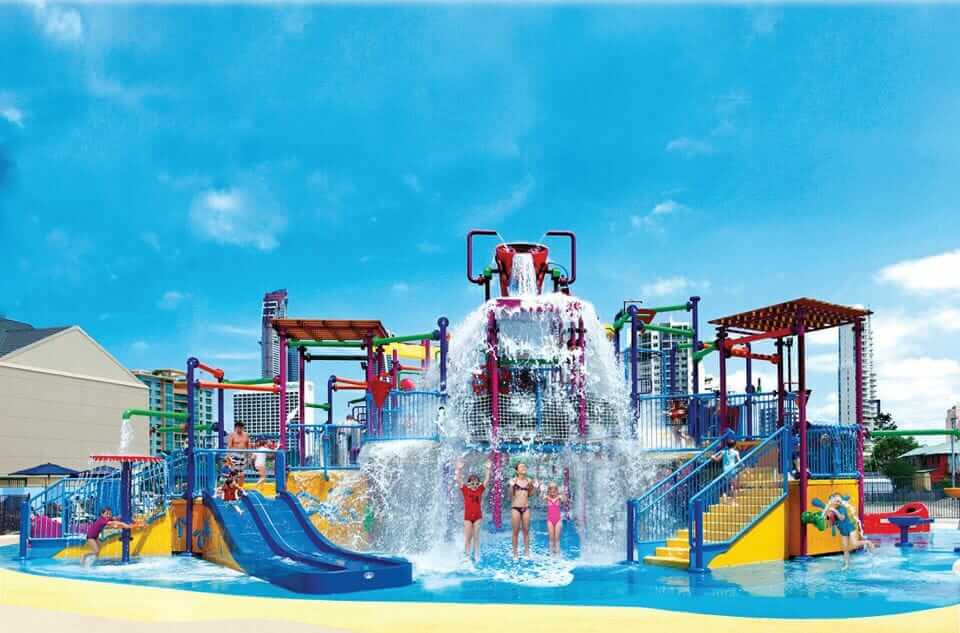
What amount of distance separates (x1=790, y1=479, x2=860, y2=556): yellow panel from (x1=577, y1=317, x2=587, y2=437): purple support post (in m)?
4.27

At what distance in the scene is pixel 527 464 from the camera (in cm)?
1845

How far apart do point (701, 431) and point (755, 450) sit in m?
4.14

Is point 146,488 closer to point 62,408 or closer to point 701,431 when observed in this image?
point 701,431

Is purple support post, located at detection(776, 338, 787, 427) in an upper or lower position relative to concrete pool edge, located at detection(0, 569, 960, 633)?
upper

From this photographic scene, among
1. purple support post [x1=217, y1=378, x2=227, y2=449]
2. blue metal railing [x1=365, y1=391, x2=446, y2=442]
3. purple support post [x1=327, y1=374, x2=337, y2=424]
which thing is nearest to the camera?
blue metal railing [x1=365, y1=391, x2=446, y2=442]

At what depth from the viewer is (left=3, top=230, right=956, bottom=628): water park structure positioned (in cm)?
1619

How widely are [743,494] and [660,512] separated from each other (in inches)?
56.6

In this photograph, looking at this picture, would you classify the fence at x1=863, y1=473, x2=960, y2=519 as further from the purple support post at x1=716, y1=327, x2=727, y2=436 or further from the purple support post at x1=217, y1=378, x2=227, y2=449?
the purple support post at x1=217, y1=378, x2=227, y2=449

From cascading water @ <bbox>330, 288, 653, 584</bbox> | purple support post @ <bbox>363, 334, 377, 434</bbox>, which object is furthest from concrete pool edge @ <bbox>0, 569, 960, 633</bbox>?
purple support post @ <bbox>363, 334, 377, 434</bbox>

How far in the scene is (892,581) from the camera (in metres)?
13.7

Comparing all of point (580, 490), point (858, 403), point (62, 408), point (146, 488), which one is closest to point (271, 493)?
point (146, 488)

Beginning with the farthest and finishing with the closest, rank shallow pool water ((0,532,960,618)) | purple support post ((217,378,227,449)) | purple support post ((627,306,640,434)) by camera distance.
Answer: purple support post ((217,378,227,449)) < purple support post ((627,306,640,434)) < shallow pool water ((0,532,960,618))

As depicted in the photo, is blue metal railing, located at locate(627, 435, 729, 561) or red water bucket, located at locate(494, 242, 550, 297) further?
red water bucket, located at locate(494, 242, 550, 297)

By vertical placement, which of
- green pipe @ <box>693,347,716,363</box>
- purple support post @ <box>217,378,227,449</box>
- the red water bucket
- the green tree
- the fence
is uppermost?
the red water bucket
